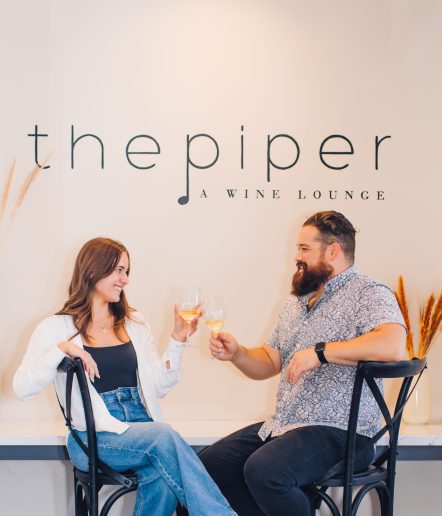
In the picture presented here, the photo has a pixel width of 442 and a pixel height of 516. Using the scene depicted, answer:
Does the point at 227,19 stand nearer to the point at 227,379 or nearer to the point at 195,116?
the point at 195,116

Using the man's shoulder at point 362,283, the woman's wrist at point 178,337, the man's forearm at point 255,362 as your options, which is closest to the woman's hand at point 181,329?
the woman's wrist at point 178,337

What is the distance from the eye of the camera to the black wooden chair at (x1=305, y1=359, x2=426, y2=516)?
2.67 meters

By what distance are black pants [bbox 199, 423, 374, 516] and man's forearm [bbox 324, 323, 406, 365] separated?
0.29 metres

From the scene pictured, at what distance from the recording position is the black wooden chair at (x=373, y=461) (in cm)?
267

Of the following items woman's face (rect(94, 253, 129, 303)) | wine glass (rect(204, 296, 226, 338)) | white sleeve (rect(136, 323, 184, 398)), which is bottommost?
white sleeve (rect(136, 323, 184, 398))

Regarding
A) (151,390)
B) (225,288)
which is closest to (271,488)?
(151,390)

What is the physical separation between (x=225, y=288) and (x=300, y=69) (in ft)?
3.61

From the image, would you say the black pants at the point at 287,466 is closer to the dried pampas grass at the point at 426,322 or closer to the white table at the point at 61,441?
the white table at the point at 61,441

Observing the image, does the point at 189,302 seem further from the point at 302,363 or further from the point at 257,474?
the point at 257,474

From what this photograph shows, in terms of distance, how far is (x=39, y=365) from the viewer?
112 inches

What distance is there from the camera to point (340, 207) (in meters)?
3.73

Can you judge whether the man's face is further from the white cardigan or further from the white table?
the white table

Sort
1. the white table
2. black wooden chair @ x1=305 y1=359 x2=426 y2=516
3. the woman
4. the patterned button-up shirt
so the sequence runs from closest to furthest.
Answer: black wooden chair @ x1=305 y1=359 x2=426 y2=516 < the woman < the patterned button-up shirt < the white table

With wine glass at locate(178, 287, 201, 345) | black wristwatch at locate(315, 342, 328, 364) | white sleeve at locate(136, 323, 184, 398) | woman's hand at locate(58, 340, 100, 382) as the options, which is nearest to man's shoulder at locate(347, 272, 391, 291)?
black wristwatch at locate(315, 342, 328, 364)
